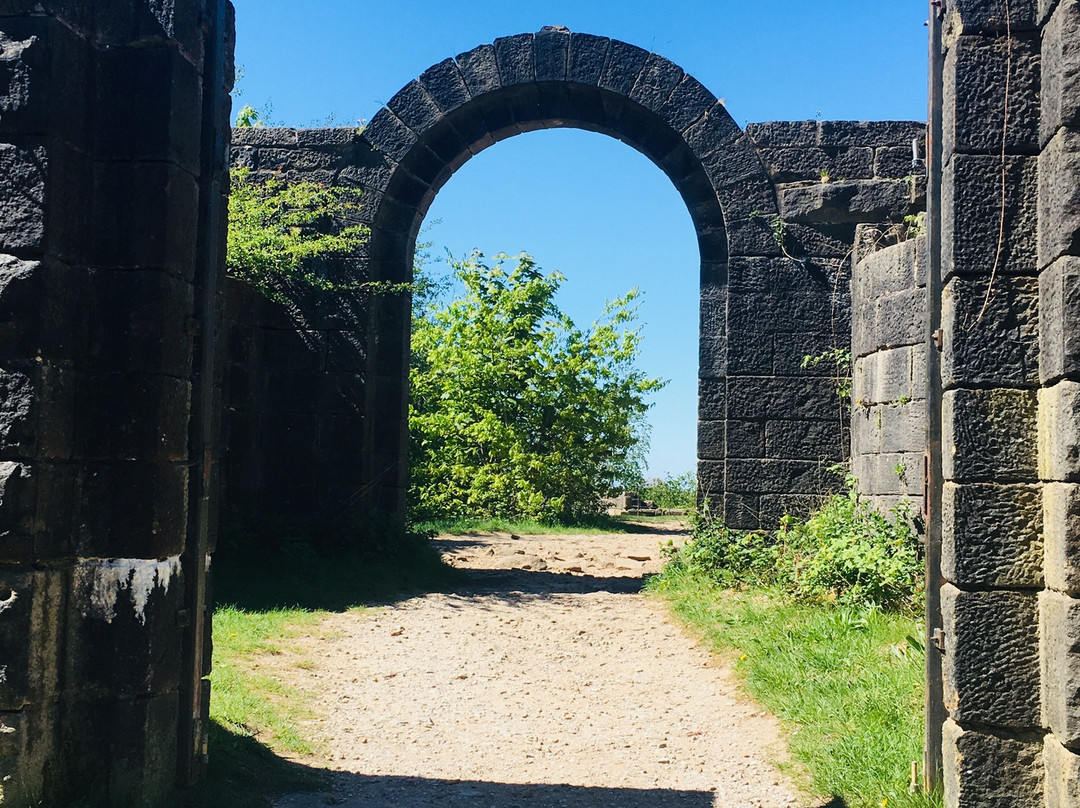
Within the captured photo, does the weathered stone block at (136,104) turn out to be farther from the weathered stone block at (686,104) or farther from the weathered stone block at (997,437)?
the weathered stone block at (686,104)

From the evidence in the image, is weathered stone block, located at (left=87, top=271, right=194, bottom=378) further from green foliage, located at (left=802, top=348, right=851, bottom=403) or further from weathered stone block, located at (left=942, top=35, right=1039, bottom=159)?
green foliage, located at (left=802, top=348, right=851, bottom=403)

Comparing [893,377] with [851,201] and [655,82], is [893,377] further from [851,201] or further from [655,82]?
[655,82]

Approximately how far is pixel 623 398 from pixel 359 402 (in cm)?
766

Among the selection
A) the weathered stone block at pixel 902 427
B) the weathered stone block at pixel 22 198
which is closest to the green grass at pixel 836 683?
the weathered stone block at pixel 902 427

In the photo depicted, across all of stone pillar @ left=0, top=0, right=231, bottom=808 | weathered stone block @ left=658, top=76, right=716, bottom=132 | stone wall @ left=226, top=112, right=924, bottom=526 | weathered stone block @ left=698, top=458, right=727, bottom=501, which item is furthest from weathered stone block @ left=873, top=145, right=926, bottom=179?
stone pillar @ left=0, top=0, right=231, bottom=808

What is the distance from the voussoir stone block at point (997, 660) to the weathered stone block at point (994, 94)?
1.45 metres

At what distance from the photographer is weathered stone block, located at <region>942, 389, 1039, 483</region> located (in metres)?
3.27

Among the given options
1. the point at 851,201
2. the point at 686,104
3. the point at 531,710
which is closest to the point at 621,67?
the point at 686,104

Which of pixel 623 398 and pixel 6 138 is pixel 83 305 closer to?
pixel 6 138

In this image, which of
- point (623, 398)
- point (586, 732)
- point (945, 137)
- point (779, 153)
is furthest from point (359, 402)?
point (623, 398)

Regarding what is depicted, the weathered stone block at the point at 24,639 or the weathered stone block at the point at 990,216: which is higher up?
the weathered stone block at the point at 990,216

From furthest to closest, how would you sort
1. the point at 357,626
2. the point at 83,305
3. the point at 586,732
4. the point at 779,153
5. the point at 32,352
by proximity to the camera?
the point at 779,153 → the point at 357,626 → the point at 586,732 → the point at 83,305 → the point at 32,352

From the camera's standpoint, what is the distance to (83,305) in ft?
11.3

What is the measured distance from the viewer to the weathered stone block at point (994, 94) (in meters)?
3.34
